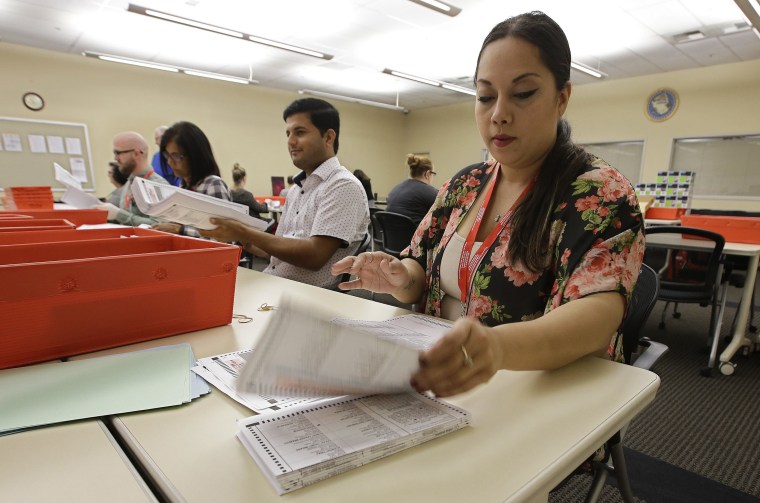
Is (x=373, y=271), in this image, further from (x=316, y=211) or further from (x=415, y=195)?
(x=415, y=195)

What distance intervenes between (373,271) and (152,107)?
23.7ft

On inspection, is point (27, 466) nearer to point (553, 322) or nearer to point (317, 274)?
point (553, 322)

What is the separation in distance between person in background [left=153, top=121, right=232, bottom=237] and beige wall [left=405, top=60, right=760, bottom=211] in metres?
4.19

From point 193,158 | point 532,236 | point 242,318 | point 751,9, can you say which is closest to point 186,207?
point 242,318

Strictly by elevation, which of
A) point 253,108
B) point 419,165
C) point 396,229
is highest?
point 253,108

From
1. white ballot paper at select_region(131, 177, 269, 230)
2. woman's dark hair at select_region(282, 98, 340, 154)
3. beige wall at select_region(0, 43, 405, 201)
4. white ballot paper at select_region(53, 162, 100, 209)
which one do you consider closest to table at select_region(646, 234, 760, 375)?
woman's dark hair at select_region(282, 98, 340, 154)

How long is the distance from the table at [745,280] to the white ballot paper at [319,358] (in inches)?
102

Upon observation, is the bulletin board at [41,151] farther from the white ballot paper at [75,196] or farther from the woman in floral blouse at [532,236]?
the woman in floral blouse at [532,236]

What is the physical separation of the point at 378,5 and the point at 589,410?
454cm

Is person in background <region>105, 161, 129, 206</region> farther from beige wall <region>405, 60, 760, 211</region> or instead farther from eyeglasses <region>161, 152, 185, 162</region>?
beige wall <region>405, 60, 760, 211</region>

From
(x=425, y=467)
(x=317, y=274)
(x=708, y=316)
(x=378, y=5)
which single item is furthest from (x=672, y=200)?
(x=425, y=467)

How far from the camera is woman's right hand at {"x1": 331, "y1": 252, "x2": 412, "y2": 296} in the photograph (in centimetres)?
95

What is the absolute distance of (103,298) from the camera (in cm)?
75

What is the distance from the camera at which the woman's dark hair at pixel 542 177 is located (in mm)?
868
